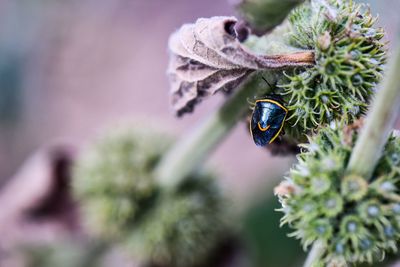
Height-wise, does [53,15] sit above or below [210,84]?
above

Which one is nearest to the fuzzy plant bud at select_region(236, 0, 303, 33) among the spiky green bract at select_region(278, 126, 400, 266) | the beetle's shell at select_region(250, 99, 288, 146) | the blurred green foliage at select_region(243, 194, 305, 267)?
the beetle's shell at select_region(250, 99, 288, 146)

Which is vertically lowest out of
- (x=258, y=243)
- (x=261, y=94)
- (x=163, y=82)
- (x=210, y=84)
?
(x=258, y=243)

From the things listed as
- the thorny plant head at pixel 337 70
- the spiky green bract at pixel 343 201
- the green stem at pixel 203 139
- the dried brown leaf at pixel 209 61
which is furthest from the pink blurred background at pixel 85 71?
the spiky green bract at pixel 343 201

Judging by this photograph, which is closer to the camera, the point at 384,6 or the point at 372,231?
the point at 372,231

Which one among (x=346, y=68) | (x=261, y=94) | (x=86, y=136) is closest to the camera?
(x=346, y=68)

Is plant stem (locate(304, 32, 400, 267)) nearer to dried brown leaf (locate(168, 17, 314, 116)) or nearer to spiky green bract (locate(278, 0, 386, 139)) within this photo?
spiky green bract (locate(278, 0, 386, 139))

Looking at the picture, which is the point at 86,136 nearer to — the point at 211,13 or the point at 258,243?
the point at 211,13

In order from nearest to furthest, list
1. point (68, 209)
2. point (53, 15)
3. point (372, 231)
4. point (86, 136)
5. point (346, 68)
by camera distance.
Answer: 1. point (372, 231)
2. point (346, 68)
3. point (68, 209)
4. point (86, 136)
5. point (53, 15)

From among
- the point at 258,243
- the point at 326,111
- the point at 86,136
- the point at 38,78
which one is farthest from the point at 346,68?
the point at 38,78

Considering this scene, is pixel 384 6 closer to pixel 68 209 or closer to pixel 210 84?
pixel 210 84
